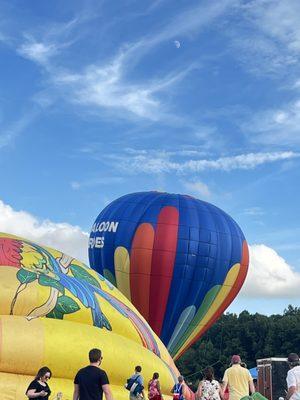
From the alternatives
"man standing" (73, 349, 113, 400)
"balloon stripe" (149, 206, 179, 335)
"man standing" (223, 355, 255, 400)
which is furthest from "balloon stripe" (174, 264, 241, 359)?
"man standing" (73, 349, 113, 400)

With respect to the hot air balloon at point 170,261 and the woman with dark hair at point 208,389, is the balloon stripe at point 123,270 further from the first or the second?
the woman with dark hair at point 208,389

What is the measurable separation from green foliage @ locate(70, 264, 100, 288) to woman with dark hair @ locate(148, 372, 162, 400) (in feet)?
9.86

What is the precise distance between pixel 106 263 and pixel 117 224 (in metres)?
1.68

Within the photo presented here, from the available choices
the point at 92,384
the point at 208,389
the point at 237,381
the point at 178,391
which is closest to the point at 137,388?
the point at 208,389

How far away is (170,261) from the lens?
28.7 metres

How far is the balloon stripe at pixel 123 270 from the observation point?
28562mm

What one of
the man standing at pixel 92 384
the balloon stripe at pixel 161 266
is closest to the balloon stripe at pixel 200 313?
the balloon stripe at pixel 161 266

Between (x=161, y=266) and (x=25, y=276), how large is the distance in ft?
50.0

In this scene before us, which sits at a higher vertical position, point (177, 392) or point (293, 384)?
point (177, 392)

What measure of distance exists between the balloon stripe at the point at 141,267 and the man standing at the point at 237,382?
1690 cm

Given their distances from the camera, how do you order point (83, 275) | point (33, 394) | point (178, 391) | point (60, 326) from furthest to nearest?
point (83, 275), point (178, 391), point (60, 326), point (33, 394)

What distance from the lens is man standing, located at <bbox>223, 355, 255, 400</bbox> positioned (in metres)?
11.6

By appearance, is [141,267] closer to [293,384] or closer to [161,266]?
[161,266]

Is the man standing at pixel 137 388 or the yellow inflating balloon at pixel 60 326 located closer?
the yellow inflating balloon at pixel 60 326
